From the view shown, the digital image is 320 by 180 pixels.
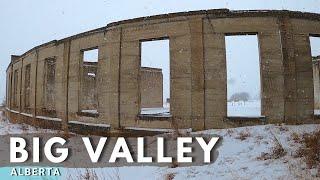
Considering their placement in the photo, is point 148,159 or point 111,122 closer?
point 148,159

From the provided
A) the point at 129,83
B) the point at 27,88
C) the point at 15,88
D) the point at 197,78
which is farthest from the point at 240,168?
the point at 15,88

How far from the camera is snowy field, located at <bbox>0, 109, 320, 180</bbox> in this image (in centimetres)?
555

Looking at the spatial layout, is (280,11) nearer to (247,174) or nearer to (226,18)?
(226,18)

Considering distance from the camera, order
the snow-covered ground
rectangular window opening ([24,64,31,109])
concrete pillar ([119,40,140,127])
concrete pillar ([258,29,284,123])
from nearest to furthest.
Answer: the snow-covered ground → concrete pillar ([258,29,284,123]) → concrete pillar ([119,40,140,127]) → rectangular window opening ([24,64,31,109])

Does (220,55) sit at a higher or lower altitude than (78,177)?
higher

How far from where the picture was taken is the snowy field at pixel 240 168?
5.55 meters

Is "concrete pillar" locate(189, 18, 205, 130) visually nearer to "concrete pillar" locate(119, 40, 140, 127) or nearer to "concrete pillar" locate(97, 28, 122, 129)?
"concrete pillar" locate(119, 40, 140, 127)

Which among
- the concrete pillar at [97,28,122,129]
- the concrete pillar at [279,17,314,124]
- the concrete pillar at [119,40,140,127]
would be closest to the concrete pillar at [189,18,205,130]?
the concrete pillar at [119,40,140,127]

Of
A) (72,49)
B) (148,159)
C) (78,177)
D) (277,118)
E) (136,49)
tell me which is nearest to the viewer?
(78,177)

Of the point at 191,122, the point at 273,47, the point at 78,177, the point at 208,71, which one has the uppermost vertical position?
the point at 273,47

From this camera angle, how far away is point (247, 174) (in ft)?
18.8

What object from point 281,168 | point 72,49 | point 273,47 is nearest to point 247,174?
point 281,168

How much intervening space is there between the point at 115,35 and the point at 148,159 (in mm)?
6378

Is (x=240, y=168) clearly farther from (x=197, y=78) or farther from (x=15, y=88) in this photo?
(x=15, y=88)
